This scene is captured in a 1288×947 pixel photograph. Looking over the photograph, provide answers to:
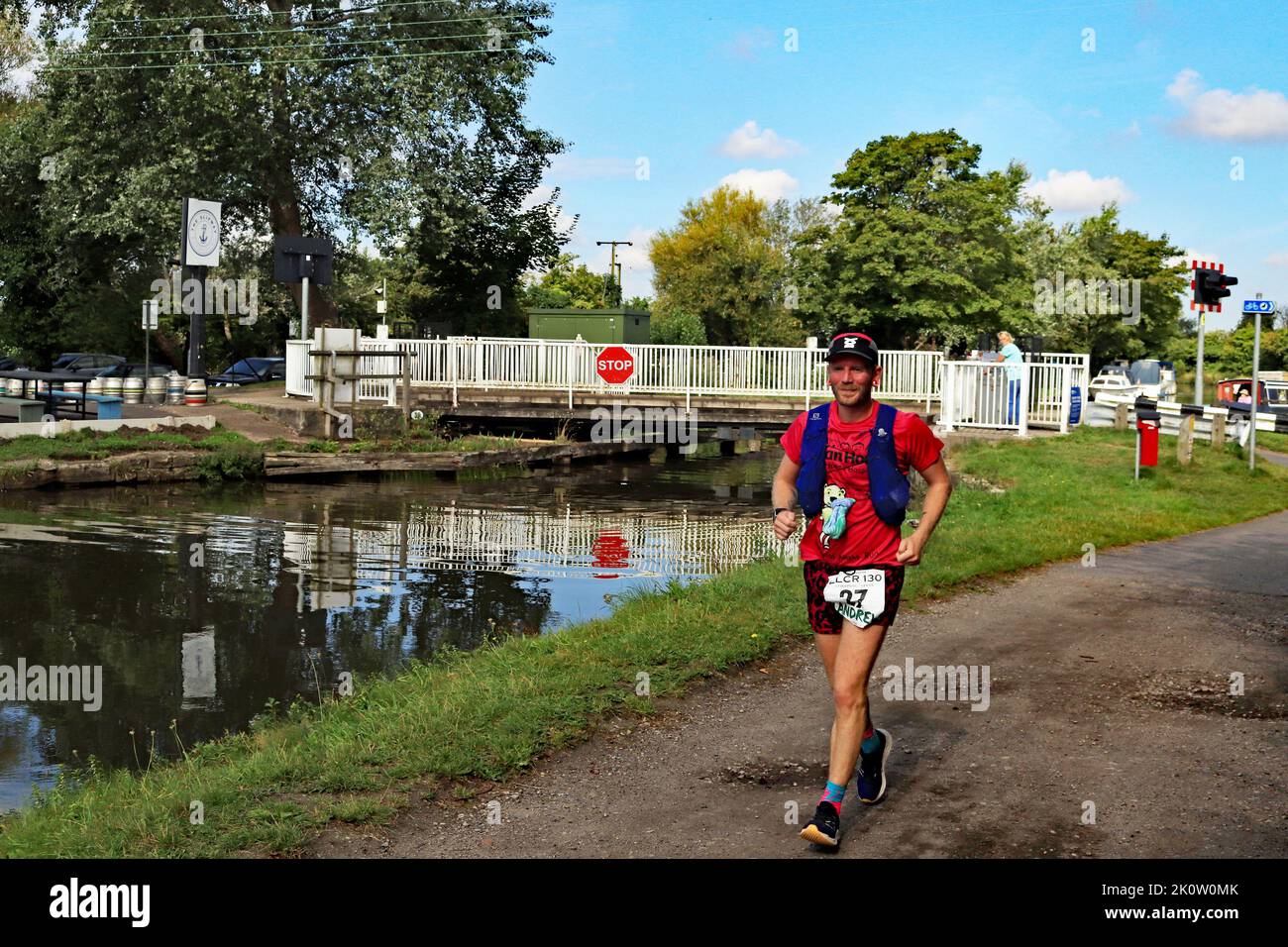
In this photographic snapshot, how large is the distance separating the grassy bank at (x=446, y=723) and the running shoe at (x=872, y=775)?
1737mm

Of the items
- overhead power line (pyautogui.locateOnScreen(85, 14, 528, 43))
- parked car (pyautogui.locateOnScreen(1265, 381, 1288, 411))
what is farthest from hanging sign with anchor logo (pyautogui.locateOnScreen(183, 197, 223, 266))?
parked car (pyautogui.locateOnScreen(1265, 381, 1288, 411))

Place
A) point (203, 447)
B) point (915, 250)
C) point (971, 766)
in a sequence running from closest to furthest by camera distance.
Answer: point (971, 766) → point (203, 447) → point (915, 250)

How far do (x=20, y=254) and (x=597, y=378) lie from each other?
2563 centimetres

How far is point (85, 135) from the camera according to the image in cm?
3688

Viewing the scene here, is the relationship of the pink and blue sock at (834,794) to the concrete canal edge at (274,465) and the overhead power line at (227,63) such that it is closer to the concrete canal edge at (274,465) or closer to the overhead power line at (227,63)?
the concrete canal edge at (274,465)

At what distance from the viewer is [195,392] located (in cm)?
2919

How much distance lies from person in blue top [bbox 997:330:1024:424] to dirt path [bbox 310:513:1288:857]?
15614 millimetres

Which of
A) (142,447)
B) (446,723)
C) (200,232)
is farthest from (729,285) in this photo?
(446,723)

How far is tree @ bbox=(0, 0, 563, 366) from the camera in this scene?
34.9 m

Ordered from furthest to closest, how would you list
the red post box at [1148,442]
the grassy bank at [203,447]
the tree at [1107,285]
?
1. the tree at [1107,285]
2. the grassy bank at [203,447]
3. the red post box at [1148,442]

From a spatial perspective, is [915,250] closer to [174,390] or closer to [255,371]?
[255,371]

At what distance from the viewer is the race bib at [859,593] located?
5.48 m

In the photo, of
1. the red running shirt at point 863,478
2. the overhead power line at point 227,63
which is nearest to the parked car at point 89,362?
the overhead power line at point 227,63

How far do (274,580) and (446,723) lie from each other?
7652 mm
